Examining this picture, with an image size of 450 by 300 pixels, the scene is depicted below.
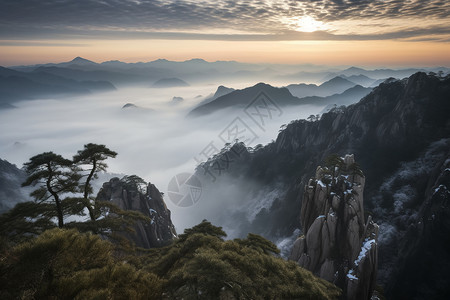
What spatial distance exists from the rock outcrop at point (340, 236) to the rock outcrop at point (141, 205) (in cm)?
2387

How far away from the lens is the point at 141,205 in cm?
4184

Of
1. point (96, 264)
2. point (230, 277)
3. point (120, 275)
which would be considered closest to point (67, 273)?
point (96, 264)

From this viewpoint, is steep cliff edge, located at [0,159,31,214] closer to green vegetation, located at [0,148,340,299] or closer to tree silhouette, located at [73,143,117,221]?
tree silhouette, located at [73,143,117,221]

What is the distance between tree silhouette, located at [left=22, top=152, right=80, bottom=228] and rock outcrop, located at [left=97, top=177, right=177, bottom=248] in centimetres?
2444

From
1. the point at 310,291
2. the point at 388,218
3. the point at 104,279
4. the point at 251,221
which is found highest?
the point at 104,279

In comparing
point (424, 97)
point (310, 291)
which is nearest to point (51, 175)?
point (310, 291)

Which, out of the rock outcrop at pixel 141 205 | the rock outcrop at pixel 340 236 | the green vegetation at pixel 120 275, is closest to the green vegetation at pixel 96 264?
the green vegetation at pixel 120 275

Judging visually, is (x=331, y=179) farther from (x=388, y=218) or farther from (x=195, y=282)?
(x=195, y=282)

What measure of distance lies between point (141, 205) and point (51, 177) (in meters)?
29.9

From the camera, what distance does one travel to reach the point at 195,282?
10648 millimetres

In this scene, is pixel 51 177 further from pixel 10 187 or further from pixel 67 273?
pixel 10 187

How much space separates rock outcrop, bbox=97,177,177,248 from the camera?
125 ft

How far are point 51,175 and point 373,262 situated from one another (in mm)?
33882

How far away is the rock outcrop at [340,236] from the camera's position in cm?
2628
